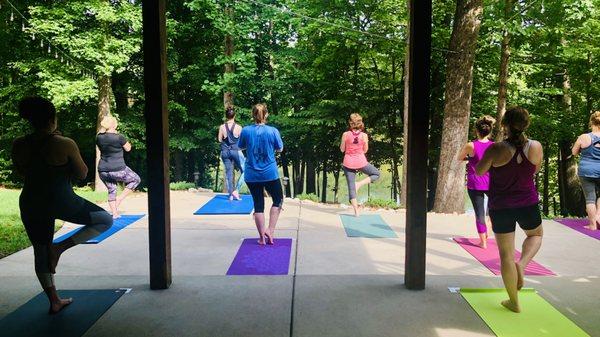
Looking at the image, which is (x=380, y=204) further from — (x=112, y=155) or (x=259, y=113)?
(x=112, y=155)

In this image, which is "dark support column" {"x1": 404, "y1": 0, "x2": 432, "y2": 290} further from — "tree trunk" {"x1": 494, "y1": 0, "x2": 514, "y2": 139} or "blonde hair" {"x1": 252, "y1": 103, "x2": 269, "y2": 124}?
"tree trunk" {"x1": 494, "y1": 0, "x2": 514, "y2": 139}

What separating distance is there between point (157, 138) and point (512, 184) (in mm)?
2954

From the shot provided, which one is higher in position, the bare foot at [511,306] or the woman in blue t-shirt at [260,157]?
the woman in blue t-shirt at [260,157]

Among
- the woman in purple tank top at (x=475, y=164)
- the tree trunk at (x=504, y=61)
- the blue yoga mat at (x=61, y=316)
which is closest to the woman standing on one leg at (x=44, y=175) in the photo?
the blue yoga mat at (x=61, y=316)

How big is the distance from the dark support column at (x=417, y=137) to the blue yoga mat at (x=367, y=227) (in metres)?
2.35

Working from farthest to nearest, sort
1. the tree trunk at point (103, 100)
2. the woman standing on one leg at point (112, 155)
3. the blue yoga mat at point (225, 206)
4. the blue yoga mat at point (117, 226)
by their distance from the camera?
1. the tree trunk at point (103, 100)
2. the blue yoga mat at point (225, 206)
3. the woman standing on one leg at point (112, 155)
4. the blue yoga mat at point (117, 226)

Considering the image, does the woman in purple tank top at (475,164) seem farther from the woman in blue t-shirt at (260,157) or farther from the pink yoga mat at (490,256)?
the woman in blue t-shirt at (260,157)

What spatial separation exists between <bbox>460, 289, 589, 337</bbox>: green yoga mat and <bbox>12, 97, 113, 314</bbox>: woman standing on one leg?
3.26 metres

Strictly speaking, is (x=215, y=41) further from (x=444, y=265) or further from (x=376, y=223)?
(x=444, y=265)

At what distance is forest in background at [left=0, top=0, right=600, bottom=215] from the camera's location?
13859mm

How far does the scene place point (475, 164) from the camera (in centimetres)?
536

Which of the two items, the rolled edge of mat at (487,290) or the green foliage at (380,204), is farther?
the green foliage at (380,204)

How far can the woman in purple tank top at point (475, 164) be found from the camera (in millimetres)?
5297

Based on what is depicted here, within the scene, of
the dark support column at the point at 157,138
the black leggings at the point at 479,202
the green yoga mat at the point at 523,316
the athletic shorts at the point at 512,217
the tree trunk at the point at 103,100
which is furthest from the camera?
the tree trunk at the point at 103,100
